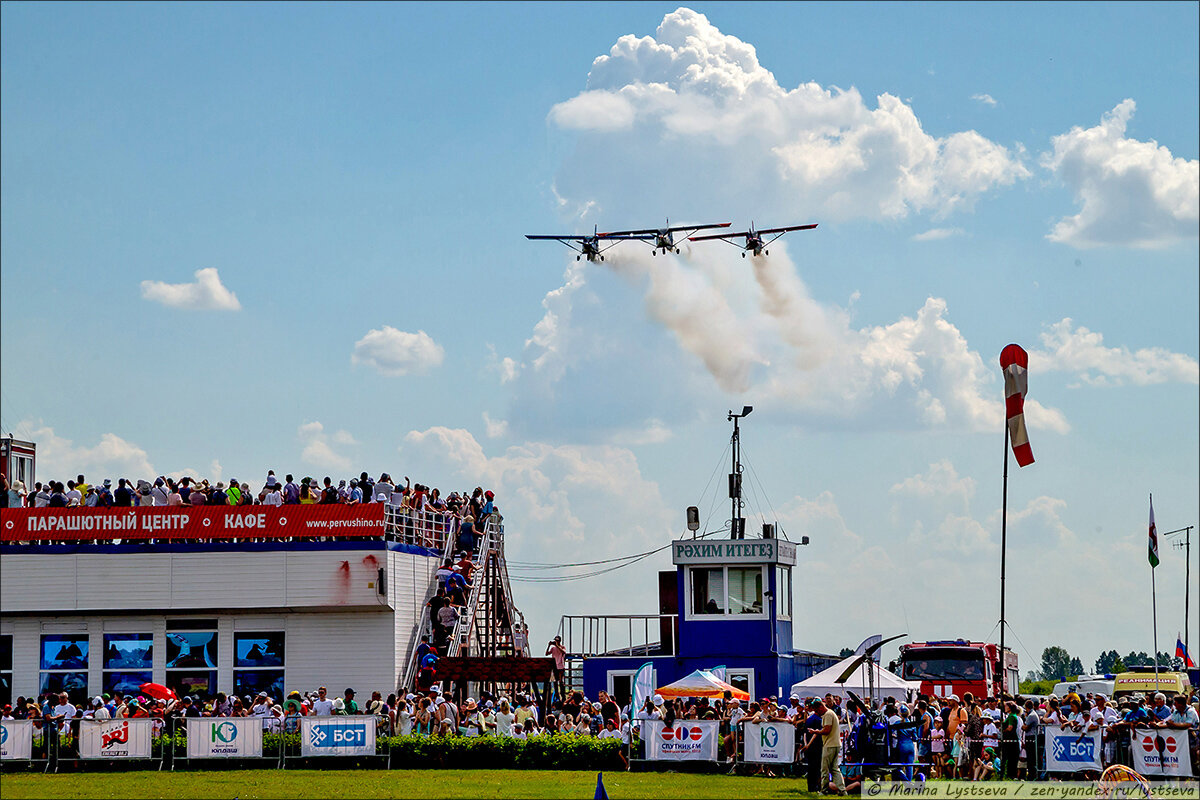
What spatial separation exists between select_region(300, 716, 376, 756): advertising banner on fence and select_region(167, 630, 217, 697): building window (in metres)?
8.28

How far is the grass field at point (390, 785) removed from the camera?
24797mm

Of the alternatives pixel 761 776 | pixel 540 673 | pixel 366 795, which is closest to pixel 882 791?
pixel 761 776

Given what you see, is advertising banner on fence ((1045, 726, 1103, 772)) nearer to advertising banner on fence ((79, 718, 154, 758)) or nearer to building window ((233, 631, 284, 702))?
advertising banner on fence ((79, 718, 154, 758))

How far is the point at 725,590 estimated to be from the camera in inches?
1681

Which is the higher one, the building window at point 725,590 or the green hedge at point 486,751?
the building window at point 725,590

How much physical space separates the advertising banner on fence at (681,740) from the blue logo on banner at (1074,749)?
6.11 m

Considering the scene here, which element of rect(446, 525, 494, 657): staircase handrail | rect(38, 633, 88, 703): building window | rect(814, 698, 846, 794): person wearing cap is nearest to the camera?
rect(814, 698, 846, 794): person wearing cap

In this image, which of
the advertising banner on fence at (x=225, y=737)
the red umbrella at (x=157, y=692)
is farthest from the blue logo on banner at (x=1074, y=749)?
the red umbrella at (x=157, y=692)

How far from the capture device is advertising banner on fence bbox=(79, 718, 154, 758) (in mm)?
29547

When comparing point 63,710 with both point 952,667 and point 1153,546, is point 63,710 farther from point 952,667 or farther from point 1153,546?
point 1153,546

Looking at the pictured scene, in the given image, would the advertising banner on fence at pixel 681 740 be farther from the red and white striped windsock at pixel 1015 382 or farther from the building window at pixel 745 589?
the building window at pixel 745 589

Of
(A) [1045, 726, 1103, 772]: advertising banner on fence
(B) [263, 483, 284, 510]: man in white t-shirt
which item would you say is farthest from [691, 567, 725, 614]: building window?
(A) [1045, 726, 1103, 772]: advertising banner on fence

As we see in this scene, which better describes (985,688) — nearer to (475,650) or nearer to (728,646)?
(728,646)

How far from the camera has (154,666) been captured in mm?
37469
